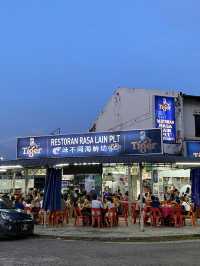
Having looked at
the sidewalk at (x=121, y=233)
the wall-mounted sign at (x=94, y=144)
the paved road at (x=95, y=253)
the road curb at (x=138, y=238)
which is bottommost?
the paved road at (x=95, y=253)

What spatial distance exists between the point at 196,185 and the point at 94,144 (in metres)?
6.69

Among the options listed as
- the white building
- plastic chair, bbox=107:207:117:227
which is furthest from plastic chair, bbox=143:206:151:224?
the white building

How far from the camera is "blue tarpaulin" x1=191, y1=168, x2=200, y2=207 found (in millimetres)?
25328

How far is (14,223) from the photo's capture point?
19500mm

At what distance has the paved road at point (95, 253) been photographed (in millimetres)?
13164

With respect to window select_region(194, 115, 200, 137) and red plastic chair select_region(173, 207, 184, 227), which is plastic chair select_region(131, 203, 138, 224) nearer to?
red plastic chair select_region(173, 207, 184, 227)

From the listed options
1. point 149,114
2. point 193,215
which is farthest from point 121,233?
point 149,114

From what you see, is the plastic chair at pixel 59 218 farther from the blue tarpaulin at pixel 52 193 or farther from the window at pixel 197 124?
the window at pixel 197 124

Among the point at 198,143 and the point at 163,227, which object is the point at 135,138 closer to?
the point at 163,227

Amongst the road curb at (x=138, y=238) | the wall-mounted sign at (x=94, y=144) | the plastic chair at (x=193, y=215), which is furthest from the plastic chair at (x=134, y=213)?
the road curb at (x=138, y=238)

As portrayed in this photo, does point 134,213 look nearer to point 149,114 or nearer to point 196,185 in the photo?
point 196,185

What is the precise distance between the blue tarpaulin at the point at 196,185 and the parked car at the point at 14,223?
8.58 m

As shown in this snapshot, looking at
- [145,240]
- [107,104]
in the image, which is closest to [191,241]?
[145,240]

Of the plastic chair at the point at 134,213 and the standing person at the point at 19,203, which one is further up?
the standing person at the point at 19,203
